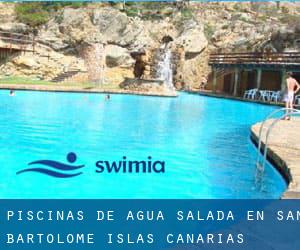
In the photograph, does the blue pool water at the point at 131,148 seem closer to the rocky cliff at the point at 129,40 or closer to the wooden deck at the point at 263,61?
the wooden deck at the point at 263,61

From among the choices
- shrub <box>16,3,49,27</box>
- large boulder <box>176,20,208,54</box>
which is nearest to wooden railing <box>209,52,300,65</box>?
large boulder <box>176,20,208,54</box>

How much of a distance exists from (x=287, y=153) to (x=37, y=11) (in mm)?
28631

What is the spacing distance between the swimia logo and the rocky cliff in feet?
56.8

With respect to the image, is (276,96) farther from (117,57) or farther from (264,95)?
(117,57)

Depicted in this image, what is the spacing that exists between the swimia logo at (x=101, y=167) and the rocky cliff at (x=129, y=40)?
17.3m

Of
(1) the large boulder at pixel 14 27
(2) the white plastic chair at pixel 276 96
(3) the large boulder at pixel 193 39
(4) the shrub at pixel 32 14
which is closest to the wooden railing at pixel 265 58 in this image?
(2) the white plastic chair at pixel 276 96

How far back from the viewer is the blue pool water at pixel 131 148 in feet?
21.0

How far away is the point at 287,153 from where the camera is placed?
24.6 feet

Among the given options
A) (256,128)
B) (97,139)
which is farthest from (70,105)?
(256,128)

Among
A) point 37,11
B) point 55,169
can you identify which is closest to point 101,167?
point 55,169

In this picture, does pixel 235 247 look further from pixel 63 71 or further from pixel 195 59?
pixel 195 59

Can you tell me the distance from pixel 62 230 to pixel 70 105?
1332cm

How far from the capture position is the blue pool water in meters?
6.39

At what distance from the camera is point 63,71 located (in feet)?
90.8
